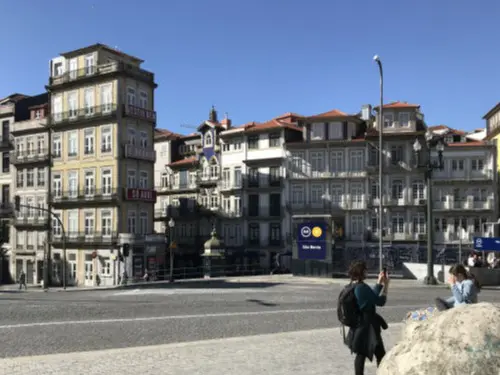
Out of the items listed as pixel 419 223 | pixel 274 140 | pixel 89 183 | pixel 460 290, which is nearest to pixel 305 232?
pixel 419 223

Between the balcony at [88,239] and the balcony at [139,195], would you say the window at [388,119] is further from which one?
the balcony at [88,239]

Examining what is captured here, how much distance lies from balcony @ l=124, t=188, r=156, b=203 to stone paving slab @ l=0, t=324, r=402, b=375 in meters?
36.7

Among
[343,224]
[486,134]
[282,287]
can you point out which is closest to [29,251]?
[343,224]

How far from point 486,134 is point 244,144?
2371 cm

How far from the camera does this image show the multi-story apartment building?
2028 inches

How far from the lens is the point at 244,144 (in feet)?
179

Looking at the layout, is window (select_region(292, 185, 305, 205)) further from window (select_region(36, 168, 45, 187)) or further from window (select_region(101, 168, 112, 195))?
window (select_region(36, 168, 45, 187))

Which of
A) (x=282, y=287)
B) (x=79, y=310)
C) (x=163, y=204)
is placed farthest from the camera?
(x=163, y=204)

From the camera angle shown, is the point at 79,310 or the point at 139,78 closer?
the point at 79,310

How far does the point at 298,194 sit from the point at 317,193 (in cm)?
170

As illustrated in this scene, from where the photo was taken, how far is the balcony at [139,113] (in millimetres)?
46750

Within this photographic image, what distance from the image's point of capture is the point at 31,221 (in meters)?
52.0

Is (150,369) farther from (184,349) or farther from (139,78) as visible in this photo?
(139,78)

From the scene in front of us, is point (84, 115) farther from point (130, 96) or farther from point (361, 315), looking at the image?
point (361, 315)
